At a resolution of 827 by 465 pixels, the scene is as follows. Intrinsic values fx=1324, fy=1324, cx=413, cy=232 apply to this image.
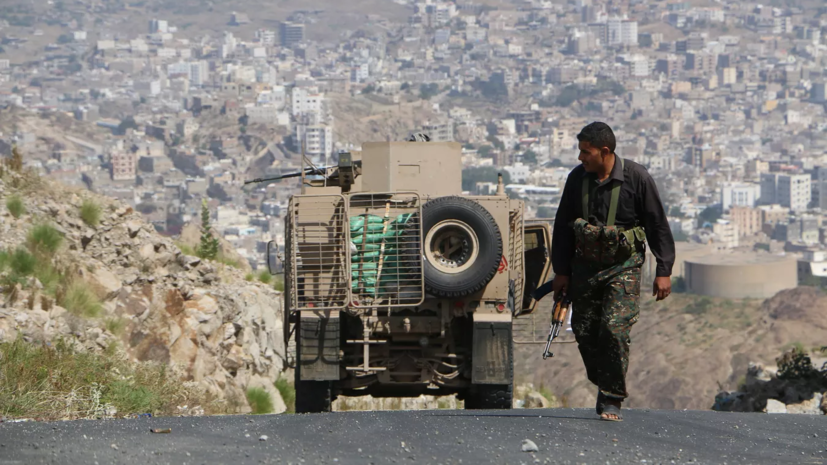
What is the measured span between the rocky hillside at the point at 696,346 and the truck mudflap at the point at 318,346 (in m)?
34.0

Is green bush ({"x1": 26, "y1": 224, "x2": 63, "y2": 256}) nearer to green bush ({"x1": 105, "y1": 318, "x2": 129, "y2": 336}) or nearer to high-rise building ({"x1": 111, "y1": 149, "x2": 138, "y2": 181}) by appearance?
green bush ({"x1": 105, "y1": 318, "x2": 129, "y2": 336})

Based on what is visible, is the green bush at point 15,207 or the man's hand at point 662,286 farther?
the green bush at point 15,207

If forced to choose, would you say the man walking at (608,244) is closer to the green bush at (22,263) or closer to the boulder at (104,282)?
the green bush at (22,263)

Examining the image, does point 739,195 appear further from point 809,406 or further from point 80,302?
point 80,302

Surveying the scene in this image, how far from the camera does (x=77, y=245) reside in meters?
12.5

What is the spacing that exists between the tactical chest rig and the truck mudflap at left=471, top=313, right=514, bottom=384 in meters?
2.55

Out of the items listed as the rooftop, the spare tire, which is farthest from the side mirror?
the rooftop

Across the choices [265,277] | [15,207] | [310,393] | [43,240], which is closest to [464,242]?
[310,393]

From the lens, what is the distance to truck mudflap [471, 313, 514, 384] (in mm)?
8281

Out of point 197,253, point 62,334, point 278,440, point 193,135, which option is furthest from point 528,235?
point 193,135

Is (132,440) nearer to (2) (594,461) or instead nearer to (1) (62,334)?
(2) (594,461)

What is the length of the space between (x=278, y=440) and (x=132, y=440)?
57 cm

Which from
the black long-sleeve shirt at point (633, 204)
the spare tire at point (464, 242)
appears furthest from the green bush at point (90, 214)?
the black long-sleeve shirt at point (633, 204)

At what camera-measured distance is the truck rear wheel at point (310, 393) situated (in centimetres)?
825
